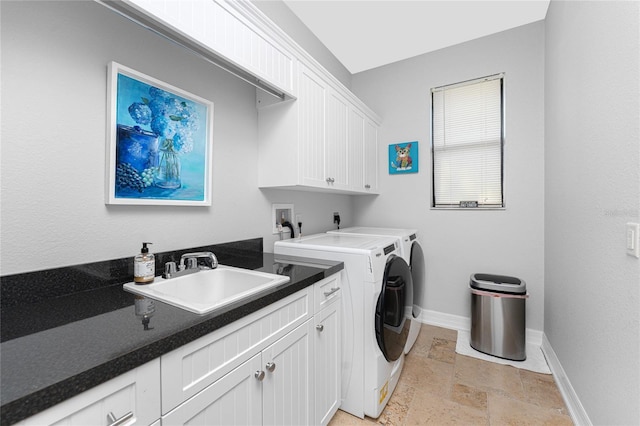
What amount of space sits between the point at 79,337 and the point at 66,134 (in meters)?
0.78

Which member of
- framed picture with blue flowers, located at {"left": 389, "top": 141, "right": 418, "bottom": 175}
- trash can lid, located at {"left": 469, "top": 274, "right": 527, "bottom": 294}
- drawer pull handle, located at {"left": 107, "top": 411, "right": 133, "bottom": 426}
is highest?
framed picture with blue flowers, located at {"left": 389, "top": 141, "right": 418, "bottom": 175}

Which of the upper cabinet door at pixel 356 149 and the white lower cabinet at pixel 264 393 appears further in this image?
the upper cabinet door at pixel 356 149

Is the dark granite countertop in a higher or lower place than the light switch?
lower

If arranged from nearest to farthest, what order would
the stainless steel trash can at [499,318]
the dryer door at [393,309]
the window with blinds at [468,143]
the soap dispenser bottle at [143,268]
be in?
the soap dispenser bottle at [143,268] < the dryer door at [393,309] < the stainless steel trash can at [499,318] < the window with blinds at [468,143]

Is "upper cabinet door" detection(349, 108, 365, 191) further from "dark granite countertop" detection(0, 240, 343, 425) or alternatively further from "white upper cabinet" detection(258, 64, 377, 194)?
"dark granite countertop" detection(0, 240, 343, 425)

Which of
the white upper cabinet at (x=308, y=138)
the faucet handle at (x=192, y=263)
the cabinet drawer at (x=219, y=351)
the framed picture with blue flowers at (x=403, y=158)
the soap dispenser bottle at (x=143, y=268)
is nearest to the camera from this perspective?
the cabinet drawer at (x=219, y=351)

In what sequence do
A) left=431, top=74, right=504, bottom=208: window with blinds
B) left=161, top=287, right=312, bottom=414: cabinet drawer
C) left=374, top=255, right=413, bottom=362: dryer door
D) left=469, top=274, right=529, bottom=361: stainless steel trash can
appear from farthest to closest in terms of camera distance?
left=431, top=74, right=504, bottom=208: window with blinds, left=469, top=274, right=529, bottom=361: stainless steel trash can, left=374, top=255, right=413, bottom=362: dryer door, left=161, top=287, right=312, bottom=414: cabinet drawer

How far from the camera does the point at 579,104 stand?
1.58m

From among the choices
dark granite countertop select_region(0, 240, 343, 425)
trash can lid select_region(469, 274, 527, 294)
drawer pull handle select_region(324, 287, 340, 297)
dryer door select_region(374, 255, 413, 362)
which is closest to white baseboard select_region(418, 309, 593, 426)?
trash can lid select_region(469, 274, 527, 294)

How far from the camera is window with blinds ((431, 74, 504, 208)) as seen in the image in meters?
2.58

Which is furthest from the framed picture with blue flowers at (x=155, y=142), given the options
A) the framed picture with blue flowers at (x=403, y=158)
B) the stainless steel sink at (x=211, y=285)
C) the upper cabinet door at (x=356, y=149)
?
the framed picture with blue flowers at (x=403, y=158)

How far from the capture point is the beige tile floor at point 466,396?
1.58 m

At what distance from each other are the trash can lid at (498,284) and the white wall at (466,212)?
154 millimetres

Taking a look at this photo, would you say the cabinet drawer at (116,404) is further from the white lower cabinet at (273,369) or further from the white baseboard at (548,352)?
the white baseboard at (548,352)
